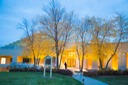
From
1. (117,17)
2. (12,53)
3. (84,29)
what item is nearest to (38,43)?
(84,29)

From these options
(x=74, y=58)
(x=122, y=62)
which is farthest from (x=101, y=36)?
(x=74, y=58)

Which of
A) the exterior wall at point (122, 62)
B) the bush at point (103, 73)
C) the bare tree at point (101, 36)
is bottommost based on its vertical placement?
the bush at point (103, 73)

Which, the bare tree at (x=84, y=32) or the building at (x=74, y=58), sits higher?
the bare tree at (x=84, y=32)

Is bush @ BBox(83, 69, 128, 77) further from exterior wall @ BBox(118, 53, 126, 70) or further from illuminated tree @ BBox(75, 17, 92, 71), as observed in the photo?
exterior wall @ BBox(118, 53, 126, 70)

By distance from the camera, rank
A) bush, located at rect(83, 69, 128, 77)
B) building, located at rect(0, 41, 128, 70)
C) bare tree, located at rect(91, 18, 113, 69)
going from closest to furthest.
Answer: bush, located at rect(83, 69, 128, 77), bare tree, located at rect(91, 18, 113, 69), building, located at rect(0, 41, 128, 70)

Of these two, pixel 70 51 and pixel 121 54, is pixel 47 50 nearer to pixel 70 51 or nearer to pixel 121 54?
pixel 70 51

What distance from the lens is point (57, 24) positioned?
33344 mm

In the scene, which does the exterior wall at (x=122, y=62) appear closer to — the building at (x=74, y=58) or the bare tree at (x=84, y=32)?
the building at (x=74, y=58)

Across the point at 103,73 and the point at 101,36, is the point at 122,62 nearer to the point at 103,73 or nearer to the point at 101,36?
the point at 101,36

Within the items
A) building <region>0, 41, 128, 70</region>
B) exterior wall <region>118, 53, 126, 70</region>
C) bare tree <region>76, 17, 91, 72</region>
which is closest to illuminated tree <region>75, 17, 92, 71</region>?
bare tree <region>76, 17, 91, 72</region>

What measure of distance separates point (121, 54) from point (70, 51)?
34.6 feet

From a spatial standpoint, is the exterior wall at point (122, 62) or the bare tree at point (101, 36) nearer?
the bare tree at point (101, 36)

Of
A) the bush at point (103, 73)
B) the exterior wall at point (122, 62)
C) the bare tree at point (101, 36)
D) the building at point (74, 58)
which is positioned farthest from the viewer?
the exterior wall at point (122, 62)

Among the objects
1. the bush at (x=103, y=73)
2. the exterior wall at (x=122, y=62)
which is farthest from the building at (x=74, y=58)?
the bush at (x=103, y=73)
